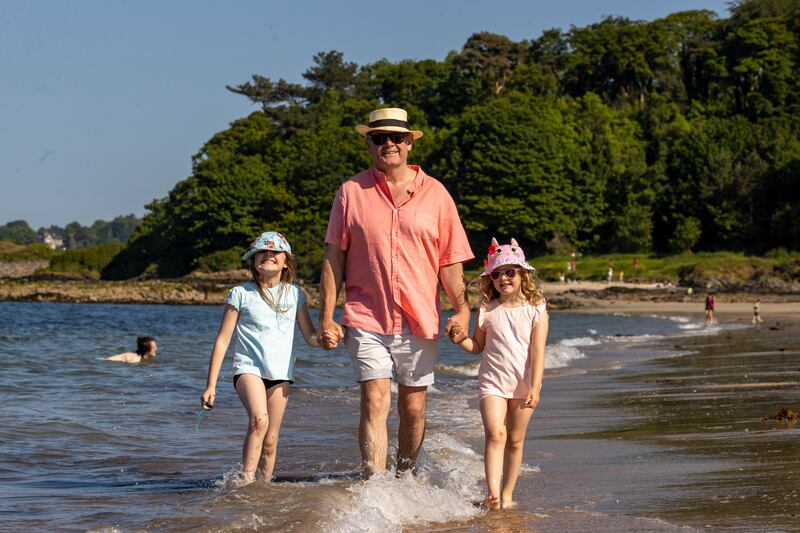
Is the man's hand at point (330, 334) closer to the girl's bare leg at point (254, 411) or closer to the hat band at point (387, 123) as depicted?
the girl's bare leg at point (254, 411)

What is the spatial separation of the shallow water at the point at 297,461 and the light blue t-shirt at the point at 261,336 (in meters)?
0.69

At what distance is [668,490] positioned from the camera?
6262 millimetres

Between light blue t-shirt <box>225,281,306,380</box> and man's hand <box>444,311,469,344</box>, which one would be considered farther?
light blue t-shirt <box>225,281,306,380</box>

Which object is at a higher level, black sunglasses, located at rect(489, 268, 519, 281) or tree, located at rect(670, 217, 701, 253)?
tree, located at rect(670, 217, 701, 253)

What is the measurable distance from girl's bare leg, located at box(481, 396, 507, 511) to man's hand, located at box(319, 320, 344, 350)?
890 mm

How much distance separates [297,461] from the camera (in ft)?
27.8

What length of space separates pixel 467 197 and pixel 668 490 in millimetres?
65534

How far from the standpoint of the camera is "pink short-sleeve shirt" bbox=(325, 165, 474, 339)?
619 cm

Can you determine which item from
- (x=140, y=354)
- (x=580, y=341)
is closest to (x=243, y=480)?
(x=140, y=354)

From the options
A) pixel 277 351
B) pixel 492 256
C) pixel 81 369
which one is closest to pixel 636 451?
pixel 492 256

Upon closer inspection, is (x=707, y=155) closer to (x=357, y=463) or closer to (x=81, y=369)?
(x=81, y=369)

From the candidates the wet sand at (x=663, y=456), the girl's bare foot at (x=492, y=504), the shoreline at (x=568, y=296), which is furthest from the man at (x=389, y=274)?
the shoreline at (x=568, y=296)

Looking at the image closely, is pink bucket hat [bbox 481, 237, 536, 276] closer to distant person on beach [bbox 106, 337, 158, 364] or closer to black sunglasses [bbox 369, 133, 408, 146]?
black sunglasses [bbox 369, 133, 408, 146]

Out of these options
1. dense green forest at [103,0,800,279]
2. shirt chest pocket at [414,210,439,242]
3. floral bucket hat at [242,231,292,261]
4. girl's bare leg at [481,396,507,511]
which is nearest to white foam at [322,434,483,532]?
girl's bare leg at [481,396,507,511]
